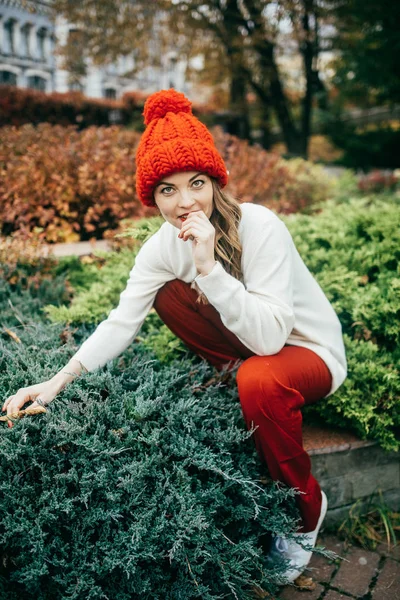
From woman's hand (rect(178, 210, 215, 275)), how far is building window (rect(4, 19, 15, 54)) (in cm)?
2744

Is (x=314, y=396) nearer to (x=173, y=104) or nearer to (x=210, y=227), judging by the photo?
(x=210, y=227)

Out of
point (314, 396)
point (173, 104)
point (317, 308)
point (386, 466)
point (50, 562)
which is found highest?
point (173, 104)

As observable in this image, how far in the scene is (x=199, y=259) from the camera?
81.5 inches


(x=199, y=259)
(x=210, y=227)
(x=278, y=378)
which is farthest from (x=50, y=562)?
(x=210, y=227)

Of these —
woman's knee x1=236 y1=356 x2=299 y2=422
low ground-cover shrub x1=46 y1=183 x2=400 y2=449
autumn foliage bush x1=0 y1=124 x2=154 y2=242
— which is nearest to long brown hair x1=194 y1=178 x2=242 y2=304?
woman's knee x1=236 y1=356 x2=299 y2=422

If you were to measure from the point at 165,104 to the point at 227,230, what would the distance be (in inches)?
22.0

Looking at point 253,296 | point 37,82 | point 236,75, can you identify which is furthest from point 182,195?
point 37,82

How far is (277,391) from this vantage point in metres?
2.14

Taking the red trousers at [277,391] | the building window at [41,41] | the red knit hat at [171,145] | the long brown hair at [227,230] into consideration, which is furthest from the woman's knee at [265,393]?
the building window at [41,41]

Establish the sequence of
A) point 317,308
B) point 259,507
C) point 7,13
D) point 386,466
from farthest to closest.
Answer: point 7,13
point 386,466
point 317,308
point 259,507

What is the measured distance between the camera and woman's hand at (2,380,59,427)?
216cm

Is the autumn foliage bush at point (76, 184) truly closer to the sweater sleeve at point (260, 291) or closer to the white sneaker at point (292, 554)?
the sweater sleeve at point (260, 291)

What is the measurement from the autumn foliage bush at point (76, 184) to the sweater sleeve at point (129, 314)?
199 centimetres

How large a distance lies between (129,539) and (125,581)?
0.16m
